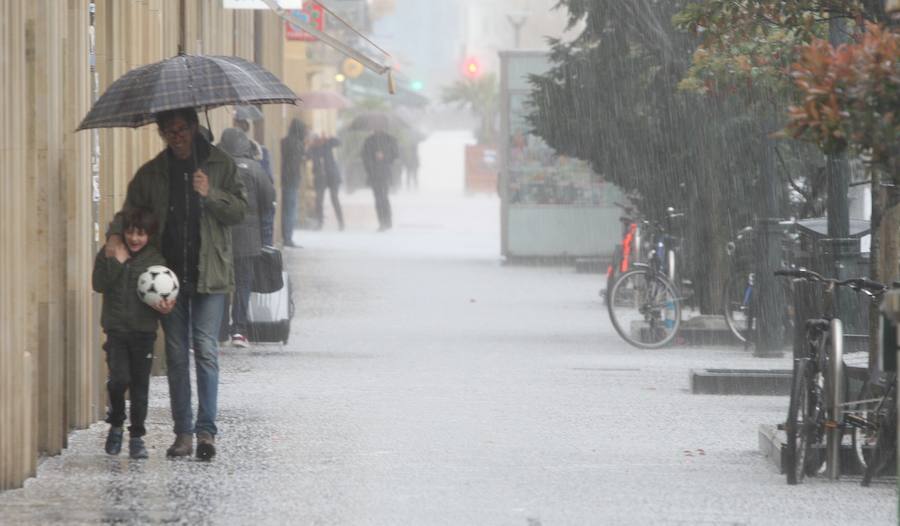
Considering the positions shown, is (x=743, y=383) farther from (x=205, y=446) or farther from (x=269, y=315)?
(x=205, y=446)

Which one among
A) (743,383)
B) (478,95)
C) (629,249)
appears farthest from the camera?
(478,95)

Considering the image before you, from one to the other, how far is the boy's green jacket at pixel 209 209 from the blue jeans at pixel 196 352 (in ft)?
0.47

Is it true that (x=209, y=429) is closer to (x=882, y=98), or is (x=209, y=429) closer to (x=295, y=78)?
(x=882, y=98)

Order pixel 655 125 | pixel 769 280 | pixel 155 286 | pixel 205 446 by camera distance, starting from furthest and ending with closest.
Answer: pixel 655 125 < pixel 769 280 < pixel 205 446 < pixel 155 286

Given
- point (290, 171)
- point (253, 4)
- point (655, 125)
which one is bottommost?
point (290, 171)

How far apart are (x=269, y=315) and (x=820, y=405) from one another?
21.8 feet

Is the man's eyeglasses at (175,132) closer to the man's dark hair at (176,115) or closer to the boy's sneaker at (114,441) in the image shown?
the man's dark hair at (176,115)

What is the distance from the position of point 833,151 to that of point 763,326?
835cm

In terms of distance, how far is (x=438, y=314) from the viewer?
63.6 ft

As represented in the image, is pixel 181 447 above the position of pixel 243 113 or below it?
below

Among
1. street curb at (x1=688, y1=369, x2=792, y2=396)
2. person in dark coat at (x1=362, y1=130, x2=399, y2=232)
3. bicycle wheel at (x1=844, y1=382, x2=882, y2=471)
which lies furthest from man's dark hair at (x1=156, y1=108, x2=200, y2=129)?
person in dark coat at (x1=362, y1=130, x2=399, y2=232)

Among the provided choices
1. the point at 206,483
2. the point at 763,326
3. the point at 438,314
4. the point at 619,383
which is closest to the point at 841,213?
the point at 619,383

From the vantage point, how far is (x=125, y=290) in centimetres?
931

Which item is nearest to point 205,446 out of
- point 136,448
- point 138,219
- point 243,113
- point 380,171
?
point 136,448
